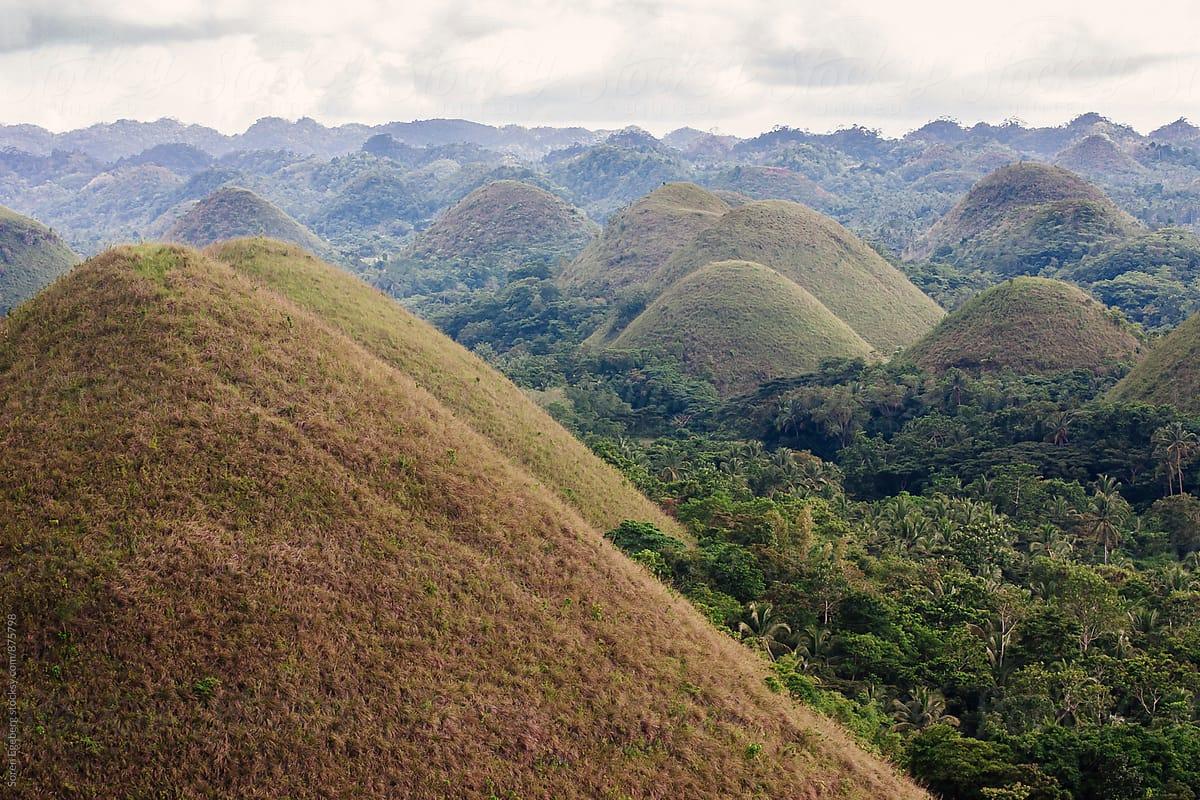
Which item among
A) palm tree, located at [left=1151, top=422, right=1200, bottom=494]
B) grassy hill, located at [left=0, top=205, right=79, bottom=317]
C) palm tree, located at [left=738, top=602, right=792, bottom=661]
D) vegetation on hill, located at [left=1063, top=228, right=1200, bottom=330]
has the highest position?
grassy hill, located at [left=0, top=205, right=79, bottom=317]

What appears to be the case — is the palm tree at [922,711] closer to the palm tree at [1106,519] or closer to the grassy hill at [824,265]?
the palm tree at [1106,519]

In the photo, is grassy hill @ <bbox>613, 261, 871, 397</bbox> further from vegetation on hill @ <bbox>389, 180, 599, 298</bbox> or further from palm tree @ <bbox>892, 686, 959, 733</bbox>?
vegetation on hill @ <bbox>389, 180, 599, 298</bbox>

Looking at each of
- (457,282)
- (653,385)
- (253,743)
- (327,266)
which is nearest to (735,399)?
(653,385)

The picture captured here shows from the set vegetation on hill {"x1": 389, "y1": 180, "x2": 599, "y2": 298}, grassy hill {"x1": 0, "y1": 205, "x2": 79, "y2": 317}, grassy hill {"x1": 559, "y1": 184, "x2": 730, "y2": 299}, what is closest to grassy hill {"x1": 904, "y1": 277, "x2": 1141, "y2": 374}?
grassy hill {"x1": 559, "y1": 184, "x2": 730, "y2": 299}

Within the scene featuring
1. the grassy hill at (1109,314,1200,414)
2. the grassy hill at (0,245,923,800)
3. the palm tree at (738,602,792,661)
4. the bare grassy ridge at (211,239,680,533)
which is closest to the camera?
the grassy hill at (0,245,923,800)

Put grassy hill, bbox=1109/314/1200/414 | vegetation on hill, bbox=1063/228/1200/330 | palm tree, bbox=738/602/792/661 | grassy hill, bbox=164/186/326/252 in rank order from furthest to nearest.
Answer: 1. grassy hill, bbox=164/186/326/252
2. vegetation on hill, bbox=1063/228/1200/330
3. grassy hill, bbox=1109/314/1200/414
4. palm tree, bbox=738/602/792/661

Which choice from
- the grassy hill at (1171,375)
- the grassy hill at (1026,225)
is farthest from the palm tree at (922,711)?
the grassy hill at (1026,225)
